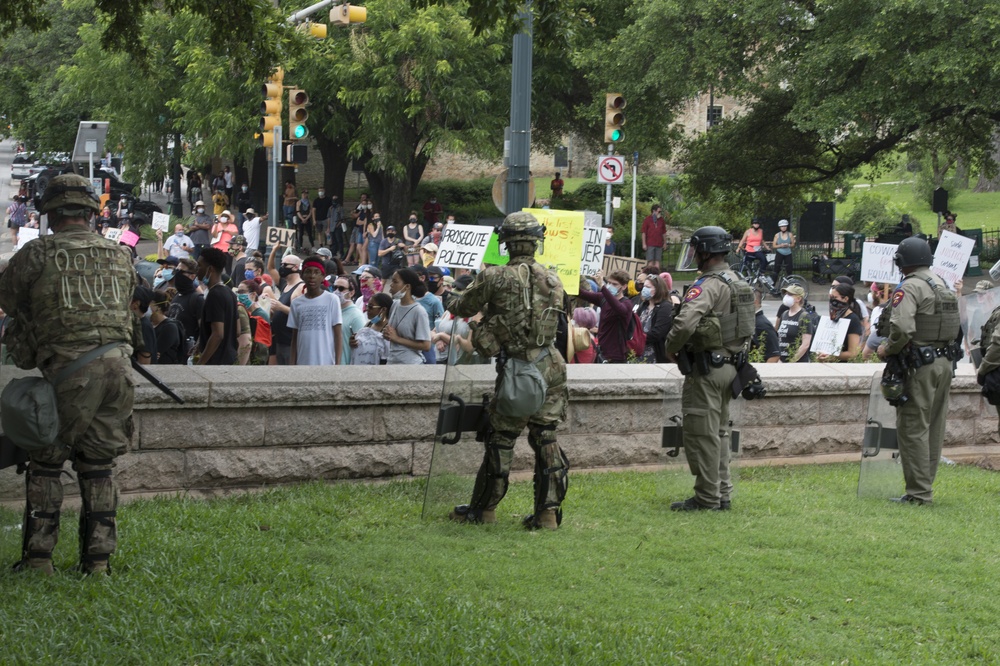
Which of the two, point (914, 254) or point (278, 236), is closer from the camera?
point (914, 254)

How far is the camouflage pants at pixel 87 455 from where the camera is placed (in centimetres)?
569

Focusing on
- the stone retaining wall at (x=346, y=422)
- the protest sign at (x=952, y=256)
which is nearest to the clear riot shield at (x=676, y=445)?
the stone retaining wall at (x=346, y=422)

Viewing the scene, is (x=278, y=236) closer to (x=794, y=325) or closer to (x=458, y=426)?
(x=794, y=325)

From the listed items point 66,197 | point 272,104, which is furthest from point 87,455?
point 272,104

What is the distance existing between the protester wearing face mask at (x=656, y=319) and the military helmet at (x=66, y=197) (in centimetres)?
620

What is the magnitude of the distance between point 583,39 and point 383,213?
8.83m

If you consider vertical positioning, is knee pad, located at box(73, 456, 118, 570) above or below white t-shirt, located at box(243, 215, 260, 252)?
below

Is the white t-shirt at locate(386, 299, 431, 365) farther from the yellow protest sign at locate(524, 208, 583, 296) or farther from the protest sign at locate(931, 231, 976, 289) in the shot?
the protest sign at locate(931, 231, 976, 289)

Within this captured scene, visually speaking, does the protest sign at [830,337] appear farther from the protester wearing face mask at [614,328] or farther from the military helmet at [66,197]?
the military helmet at [66,197]

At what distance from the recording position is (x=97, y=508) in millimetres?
5762

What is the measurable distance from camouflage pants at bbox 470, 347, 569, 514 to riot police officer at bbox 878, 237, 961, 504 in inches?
104

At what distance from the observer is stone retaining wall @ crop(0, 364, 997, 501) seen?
24.5 ft

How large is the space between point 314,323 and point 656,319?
11.3 ft

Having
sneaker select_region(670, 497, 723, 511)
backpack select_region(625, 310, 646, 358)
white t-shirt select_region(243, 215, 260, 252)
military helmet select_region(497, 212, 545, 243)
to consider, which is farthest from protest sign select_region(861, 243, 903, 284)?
white t-shirt select_region(243, 215, 260, 252)
